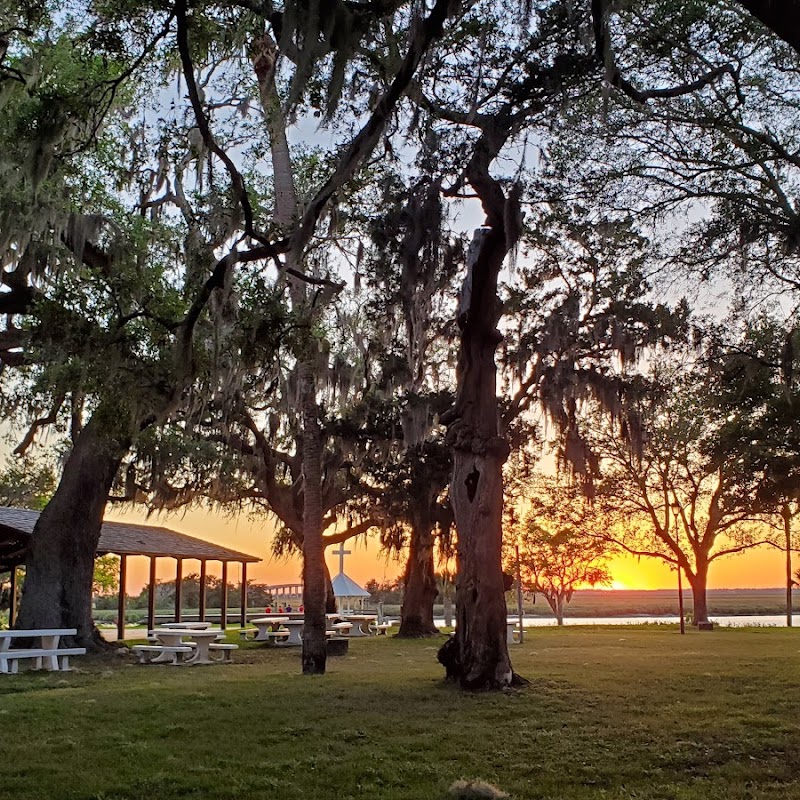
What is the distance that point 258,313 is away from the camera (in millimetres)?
9055

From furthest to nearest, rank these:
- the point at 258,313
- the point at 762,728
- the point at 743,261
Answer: the point at 743,261 < the point at 258,313 < the point at 762,728

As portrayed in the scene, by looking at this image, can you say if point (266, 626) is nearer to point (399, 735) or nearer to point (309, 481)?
Result: point (309, 481)

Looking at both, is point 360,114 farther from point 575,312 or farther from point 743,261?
point 575,312

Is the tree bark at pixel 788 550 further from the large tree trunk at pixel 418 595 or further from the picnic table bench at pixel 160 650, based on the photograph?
the picnic table bench at pixel 160 650

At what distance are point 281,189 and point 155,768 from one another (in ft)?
27.8

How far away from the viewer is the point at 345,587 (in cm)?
3170

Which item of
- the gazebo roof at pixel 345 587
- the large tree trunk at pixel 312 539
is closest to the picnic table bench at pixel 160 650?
the large tree trunk at pixel 312 539

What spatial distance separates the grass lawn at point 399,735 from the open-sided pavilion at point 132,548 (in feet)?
23.5

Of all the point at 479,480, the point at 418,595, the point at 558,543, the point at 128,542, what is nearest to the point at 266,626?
the point at 128,542

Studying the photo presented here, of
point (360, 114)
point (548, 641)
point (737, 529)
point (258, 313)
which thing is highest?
point (360, 114)

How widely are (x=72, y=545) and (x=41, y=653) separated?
3.51 metres

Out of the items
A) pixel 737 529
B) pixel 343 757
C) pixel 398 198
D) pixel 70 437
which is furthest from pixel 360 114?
pixel 737 529

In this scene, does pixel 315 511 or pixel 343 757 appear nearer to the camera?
pixel 343 757

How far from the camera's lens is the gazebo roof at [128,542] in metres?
18.2
